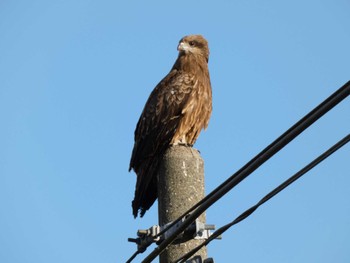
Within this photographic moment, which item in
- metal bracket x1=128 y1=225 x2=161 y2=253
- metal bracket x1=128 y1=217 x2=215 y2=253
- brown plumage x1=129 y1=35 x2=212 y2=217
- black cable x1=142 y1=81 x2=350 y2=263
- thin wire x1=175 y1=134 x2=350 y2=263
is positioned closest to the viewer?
black cable x1=142 y1=81 x2=350 y2=263

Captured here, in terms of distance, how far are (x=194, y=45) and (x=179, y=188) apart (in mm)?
5060

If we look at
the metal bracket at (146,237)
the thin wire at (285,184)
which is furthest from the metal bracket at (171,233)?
the thin wire at (285,184)

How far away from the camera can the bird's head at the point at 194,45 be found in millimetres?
10159

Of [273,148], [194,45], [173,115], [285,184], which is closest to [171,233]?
[285,184]

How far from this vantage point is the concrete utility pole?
212 inches

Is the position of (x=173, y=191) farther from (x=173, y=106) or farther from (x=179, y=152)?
(x=173, y=106)

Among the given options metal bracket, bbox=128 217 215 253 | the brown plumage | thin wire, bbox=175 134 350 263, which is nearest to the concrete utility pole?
metal bracket, bbox=128 217 215 253

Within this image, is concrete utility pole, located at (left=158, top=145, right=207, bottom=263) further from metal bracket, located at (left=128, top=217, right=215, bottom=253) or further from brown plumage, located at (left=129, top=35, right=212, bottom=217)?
brown plumage, located at (left=129, top=35, right=212, bottom=217)

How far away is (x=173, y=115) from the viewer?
8.86 meters

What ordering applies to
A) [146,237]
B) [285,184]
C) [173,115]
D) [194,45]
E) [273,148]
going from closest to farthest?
1. [273,148]
2. [285,184]
3. [146,237]
4. [173,115]
5. [194,45]

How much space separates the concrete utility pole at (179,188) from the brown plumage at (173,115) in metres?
1.53

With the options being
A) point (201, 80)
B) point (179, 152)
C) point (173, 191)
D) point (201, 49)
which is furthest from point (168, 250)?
point (201, 49)

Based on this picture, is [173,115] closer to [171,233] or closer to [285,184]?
[171,233]

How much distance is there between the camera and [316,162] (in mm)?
4027
